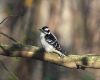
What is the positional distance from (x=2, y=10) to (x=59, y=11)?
1.06 meters

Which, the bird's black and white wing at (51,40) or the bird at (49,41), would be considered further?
the bird's black and white wing at (51,40)

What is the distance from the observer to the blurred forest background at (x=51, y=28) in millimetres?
7516

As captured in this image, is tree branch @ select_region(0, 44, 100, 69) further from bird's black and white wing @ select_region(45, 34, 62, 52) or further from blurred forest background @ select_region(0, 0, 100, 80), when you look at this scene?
blurred forest background @ select_region(0, 0, 100, 80)

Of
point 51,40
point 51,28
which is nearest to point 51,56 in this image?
point 51,40

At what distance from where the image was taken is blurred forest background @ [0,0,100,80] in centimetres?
752

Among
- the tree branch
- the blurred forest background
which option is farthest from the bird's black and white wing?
the blurred forest background

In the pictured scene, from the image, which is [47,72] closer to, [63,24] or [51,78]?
[51,78]

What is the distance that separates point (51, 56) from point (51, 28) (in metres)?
3.98

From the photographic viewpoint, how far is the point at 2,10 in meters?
8.28

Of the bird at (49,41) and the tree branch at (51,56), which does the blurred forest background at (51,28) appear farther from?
A: the tree branch at (51,56)

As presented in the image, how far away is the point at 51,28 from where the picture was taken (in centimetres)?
822

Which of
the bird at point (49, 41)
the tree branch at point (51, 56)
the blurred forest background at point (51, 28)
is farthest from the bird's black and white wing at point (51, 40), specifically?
the blurred forest background at point (51, 28)

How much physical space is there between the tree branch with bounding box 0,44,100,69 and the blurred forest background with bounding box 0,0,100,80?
2639 mm

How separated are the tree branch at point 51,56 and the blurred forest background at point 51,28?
2.64m
